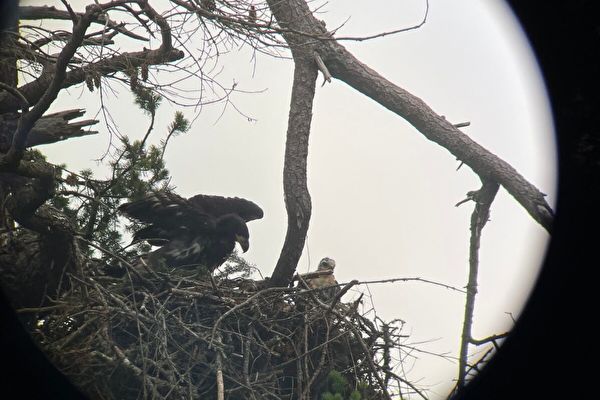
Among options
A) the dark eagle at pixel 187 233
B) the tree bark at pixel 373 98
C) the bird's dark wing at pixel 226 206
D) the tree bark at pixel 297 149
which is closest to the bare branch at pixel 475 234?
the tree bark at pixel 373 98

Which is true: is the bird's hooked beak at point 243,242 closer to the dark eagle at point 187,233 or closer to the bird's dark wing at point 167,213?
the dark eagle at point 187,233

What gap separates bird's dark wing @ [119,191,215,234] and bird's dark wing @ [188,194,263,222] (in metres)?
0.18

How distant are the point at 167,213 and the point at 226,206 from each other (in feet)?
2.55

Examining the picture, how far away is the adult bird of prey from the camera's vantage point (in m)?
5.87

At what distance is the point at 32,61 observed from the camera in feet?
14.5

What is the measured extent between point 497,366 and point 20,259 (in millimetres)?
3272

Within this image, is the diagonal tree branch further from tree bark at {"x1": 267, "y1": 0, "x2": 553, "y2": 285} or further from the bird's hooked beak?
the bird's hooked beak

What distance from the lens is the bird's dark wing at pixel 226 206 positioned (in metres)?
6.81

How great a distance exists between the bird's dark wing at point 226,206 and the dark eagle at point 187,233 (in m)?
0.14

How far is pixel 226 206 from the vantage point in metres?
6.93

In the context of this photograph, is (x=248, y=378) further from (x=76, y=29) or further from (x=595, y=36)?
(x=595, y=36)

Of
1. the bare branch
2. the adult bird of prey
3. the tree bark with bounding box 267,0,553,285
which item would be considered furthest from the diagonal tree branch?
the adult bird of prey

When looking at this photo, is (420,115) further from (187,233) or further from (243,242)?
(187,233)

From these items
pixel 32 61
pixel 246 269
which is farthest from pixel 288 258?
pixel 32 61
